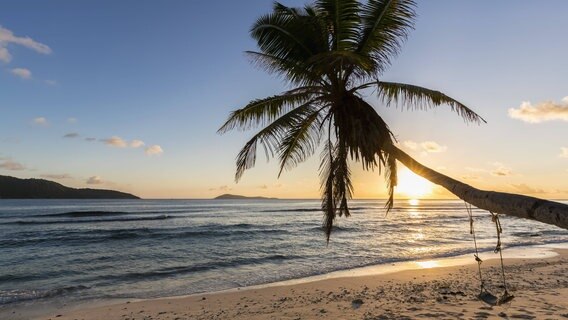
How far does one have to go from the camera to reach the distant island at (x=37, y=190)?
160 m

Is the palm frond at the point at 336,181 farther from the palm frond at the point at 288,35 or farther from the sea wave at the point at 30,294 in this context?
the sea wave at the point at 30,294

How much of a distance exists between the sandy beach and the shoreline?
37 mm

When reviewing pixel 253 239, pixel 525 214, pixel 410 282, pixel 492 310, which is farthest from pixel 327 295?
pixel 253 239

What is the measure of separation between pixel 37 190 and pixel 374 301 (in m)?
186

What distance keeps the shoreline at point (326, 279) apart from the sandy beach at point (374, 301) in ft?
0.12

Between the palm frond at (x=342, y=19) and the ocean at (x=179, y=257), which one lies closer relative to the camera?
the palm frond at (x=342, y=19)

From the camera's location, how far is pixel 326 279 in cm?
1443

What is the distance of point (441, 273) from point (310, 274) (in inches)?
194

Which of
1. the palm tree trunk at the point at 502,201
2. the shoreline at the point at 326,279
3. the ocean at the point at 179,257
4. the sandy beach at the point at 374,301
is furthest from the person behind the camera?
the ocean at the point at 179,257

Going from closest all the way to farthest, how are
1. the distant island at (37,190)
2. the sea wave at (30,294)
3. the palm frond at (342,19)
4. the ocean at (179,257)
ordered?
the palm frond at (342,19), the sea wave at (30,294), the ocean at (179,257), the distant island at (37,190)

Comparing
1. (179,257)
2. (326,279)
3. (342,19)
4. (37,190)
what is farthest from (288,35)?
(37,190)

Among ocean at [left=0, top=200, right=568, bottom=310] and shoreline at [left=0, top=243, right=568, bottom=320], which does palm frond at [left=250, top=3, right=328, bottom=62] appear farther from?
ocean at [left=0, top=200, right=568, bottom=310]

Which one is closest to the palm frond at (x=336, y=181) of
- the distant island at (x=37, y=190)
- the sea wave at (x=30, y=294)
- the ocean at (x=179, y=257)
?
the ocean at (x=179, y=257)

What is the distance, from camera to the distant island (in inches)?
6284
